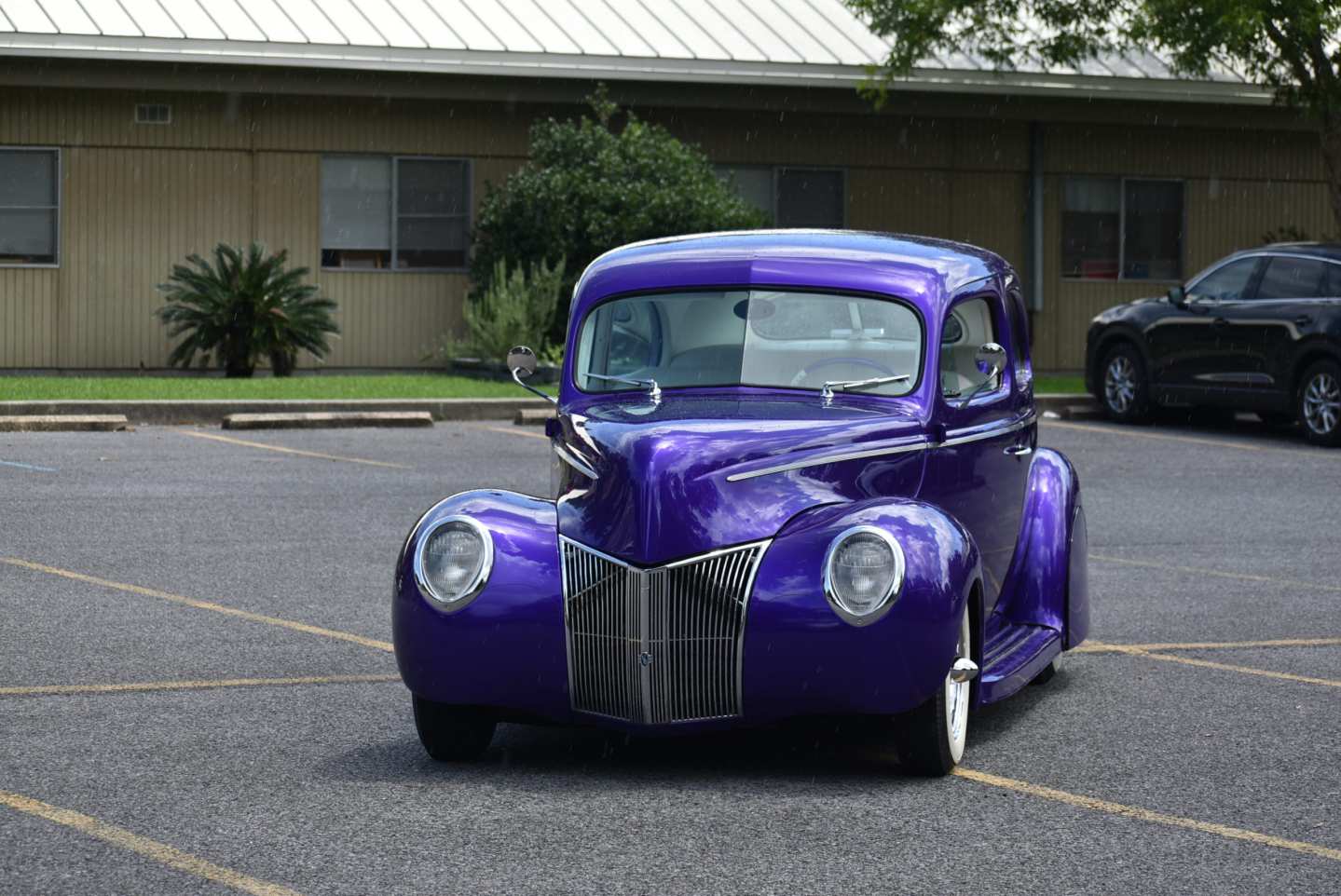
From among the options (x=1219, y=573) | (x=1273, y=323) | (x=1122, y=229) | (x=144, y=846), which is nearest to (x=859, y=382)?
(x=144, y=846)

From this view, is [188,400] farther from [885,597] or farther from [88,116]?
[885,597]

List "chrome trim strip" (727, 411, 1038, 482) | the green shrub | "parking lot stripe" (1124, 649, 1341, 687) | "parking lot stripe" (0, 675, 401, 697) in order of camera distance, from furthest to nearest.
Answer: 1. the green shrub
2. "parking lot stripe" (1124, 649, 1341, 687)
3. "parking lot stripe" (0, 675, 401, 697)
4. "chrome trim strip" (727, 411, 1038, 482)

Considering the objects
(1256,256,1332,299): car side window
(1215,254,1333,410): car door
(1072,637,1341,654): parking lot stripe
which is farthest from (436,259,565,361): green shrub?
(1072,637,1341,654): parking lot stripe

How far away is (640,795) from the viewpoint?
6.20 meters

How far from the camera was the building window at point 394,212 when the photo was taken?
2462cm

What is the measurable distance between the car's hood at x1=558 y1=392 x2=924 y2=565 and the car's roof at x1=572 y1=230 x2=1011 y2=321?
0.61 m

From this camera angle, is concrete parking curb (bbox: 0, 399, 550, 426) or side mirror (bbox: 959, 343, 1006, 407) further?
concrete parking curb (bbox: 0, 399, 550, 426)

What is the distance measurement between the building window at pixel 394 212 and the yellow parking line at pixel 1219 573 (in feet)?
48.1

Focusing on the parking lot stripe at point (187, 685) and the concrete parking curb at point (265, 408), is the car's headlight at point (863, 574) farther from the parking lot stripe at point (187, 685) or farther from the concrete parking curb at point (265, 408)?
the concrete parking curb at point (265, 408)

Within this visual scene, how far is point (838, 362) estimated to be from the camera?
744 centimetres

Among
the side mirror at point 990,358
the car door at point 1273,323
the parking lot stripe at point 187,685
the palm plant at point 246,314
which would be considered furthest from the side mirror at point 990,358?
the palm plant at point 246,314

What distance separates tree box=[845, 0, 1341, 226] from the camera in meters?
21.4

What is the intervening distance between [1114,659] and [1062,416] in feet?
42.4

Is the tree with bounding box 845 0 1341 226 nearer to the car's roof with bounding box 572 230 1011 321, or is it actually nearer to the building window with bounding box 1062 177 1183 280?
the building window with bounding box 1062 177 1183 280
